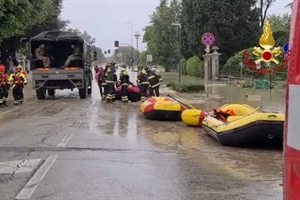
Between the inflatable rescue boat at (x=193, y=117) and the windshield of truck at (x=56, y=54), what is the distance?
12464 mm

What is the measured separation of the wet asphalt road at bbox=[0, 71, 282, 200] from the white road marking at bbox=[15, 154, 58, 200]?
12 millimetres

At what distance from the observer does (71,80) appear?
25.6m

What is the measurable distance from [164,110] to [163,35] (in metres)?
59.2

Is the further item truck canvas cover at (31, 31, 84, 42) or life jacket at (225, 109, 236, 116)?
truck canvas cover at (31, 31, 84, 42)

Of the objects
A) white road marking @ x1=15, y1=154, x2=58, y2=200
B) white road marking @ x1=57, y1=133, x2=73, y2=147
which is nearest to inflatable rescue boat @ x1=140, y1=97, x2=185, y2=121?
white road marking @ x1=57, y1=133, x2=73, y2=147

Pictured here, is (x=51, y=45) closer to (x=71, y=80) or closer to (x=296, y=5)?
(x=71, y=80)

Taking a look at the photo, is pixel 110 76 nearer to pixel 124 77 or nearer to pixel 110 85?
pixel 110 85

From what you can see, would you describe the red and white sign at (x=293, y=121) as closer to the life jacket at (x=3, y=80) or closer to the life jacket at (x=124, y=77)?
the life jacket at (x=3, y=80)

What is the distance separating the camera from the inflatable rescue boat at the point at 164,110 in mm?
16172

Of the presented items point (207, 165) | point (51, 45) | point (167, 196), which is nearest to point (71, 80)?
point (51, 45)

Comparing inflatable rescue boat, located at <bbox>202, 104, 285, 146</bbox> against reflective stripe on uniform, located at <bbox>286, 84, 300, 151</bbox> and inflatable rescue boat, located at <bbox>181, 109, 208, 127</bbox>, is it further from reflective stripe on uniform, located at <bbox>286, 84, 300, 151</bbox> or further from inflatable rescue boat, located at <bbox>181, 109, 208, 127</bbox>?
reflective stripe on uniform, located at <bbox>286, 84, 300, 151</bbox>

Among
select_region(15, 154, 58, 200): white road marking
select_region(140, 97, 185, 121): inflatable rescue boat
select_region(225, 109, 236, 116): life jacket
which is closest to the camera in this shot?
select_region(15, 154, 58, 200): white road marking

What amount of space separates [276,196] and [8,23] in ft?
89.2

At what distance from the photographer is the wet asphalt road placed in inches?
274
